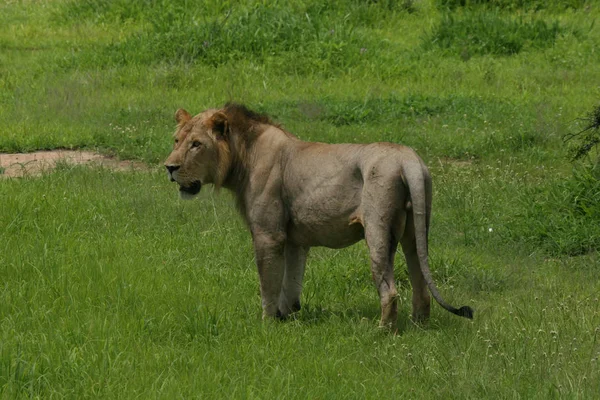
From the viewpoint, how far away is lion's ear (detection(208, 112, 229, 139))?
22.1 feet

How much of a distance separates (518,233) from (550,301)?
1826 millimetres

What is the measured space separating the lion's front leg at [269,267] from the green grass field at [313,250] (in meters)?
0.21

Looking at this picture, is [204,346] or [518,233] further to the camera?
[518,233]

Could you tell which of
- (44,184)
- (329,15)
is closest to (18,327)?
(44,184)

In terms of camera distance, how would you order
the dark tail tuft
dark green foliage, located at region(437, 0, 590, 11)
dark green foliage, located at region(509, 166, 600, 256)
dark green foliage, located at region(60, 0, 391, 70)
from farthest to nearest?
1. dark green foliage, located at region(437, 0, 590, 11)
2. dark green foliage, located at region(60, 0, 391, 70)
3. dark green foliage, located at region(509, 166, 600, 256)
4. the dark tail tuft

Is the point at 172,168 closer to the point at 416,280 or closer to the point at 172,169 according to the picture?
the point at 172,169

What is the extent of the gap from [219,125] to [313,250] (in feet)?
6.23

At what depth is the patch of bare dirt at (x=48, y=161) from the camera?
35.0ft

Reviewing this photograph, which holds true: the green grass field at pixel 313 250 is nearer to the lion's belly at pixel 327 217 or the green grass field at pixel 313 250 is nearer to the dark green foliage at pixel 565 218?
the dark green foliage at pixel 565 218

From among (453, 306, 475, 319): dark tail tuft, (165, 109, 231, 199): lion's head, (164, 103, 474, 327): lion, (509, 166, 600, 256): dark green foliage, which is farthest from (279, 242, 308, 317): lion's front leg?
(509, 166, 600, 256): dark green foliage

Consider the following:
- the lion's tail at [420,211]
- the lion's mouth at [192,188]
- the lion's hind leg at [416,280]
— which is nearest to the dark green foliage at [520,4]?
the lion's mouth at [192,188]

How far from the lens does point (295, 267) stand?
6.88m

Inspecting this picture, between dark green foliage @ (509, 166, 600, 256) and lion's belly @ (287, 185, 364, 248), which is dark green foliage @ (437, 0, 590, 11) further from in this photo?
lion's belly @ (287, 185, 364, 248)

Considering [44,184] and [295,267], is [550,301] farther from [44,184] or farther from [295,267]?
[44,184]
